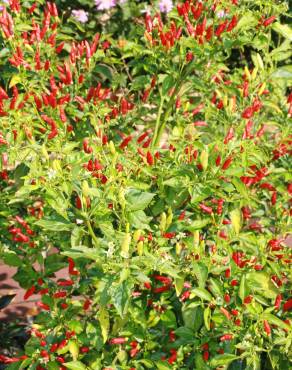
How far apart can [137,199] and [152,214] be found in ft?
1.52

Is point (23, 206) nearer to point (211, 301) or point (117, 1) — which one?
point (211, 301)

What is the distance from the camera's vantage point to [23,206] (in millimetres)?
2793

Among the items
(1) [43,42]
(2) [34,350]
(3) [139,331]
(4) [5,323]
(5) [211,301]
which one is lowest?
(4) [5,323]

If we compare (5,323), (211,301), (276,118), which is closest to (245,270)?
(211,301)

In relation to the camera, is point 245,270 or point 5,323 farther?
point 5,323

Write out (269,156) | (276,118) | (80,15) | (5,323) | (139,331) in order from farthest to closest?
1. (80,15)
2. (5,323)
3. (276,118)
4. (269,156)
5. (139,331)

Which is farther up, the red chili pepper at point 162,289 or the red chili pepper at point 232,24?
the red chili pepper at point 232,24

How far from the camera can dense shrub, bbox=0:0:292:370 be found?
6.55 ft

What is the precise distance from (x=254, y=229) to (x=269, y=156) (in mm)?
372

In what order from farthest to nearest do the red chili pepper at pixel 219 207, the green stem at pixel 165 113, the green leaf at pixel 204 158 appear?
the green stem at pixel 165 113
the red chili pepper at pixel 219 207
the green leaf at pixel 204 158

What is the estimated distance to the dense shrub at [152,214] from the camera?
200 centimetres

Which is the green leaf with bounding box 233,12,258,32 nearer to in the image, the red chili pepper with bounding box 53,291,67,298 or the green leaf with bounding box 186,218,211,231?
the green leaf with bounding box 186,218,211,231

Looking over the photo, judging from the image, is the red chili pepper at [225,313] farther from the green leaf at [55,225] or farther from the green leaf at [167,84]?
the green leaf at [167,84]

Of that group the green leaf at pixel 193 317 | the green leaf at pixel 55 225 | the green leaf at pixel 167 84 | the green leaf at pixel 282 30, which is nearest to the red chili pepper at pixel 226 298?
the green leaf at pixel 193 317
